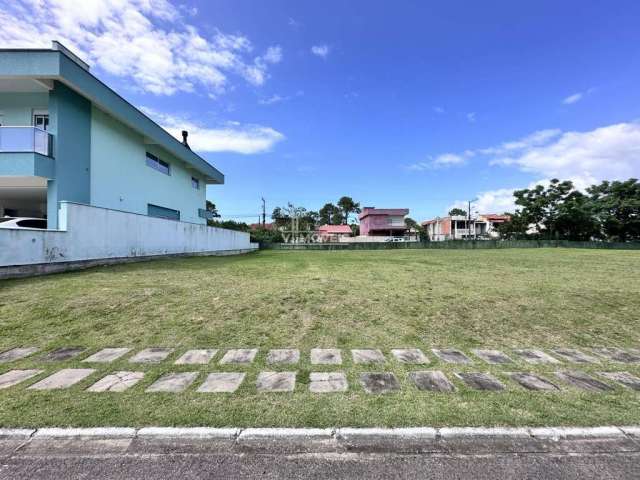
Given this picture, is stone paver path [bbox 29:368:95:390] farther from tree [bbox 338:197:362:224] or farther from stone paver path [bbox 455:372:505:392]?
tree [bbox 338:197:362:224]

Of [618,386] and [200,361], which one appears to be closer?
[618,386]

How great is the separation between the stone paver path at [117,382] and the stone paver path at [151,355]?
0.33 metres

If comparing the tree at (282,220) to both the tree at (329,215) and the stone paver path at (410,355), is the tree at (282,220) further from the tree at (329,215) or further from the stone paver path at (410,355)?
the stone paver path at (410,355)

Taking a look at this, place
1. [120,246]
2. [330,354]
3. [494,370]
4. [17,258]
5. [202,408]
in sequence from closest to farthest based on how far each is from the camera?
[202,408] → [494,370] → [330,354] → [17,258] → [120,246]

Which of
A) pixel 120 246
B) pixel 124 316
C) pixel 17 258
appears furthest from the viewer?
pixel 120 246

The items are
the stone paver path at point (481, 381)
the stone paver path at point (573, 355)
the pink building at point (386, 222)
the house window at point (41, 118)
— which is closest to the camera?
the stone paver path at point (481, 381)

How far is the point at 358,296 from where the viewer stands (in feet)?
19.3

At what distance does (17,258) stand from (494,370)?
9727 millimetres

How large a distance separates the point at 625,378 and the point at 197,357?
4527mm

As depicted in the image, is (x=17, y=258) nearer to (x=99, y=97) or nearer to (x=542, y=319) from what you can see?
(x=99, y=97)

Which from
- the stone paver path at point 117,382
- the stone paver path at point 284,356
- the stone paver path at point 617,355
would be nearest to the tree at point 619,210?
the stone paver path at point 617,355

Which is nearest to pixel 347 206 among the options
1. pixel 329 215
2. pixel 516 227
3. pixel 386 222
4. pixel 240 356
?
pixel 329 215

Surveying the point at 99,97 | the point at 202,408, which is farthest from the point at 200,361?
the point at 99,97

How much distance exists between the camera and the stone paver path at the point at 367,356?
3.47 m
